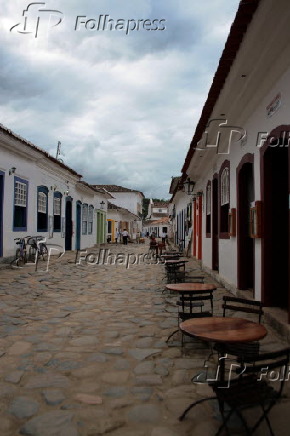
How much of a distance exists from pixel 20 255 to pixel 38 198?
3.10 m

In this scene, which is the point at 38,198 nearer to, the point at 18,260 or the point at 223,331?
the point at 18,260

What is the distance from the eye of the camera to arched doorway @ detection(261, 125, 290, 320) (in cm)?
518

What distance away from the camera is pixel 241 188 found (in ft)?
22.7

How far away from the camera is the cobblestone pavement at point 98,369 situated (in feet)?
8.55

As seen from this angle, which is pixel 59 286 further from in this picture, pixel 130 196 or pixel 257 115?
pixel 130 196

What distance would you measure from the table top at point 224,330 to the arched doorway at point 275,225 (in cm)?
193

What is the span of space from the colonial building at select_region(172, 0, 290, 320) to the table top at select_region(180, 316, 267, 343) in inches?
49.9

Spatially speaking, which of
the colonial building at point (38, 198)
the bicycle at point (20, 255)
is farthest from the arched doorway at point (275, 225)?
the bicycle at point (20, 255)

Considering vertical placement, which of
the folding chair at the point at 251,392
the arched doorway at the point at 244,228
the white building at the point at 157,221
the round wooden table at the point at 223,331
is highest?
the white building at the point at 157,221

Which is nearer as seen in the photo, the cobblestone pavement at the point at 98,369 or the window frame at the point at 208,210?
the cobblestone pavement at the point at 98,369

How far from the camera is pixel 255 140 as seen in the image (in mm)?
5809

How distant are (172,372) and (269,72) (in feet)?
12.7

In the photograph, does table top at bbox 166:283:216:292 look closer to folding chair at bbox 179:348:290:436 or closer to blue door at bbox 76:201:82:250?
folding chair at bbox 179:348:290:436

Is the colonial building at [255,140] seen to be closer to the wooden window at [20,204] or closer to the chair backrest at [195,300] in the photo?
the chair backrest at [195,300]
